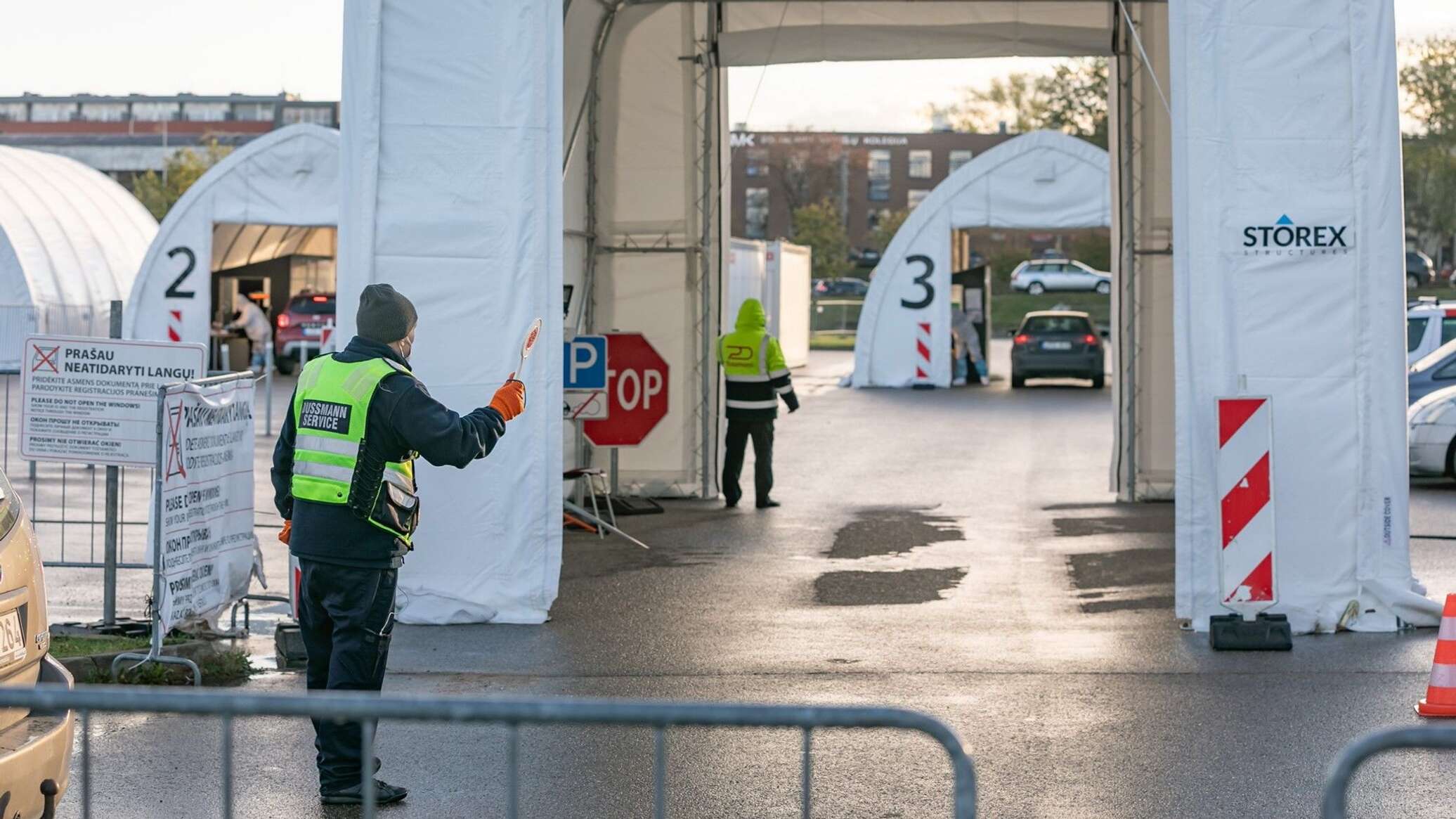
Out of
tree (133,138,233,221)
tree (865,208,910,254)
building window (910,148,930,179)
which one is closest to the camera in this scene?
tree (133,138,233,221)

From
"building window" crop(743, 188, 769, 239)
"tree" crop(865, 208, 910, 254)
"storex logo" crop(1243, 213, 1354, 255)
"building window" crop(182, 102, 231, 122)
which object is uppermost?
"building window" crop(182, 102, 231, 122)

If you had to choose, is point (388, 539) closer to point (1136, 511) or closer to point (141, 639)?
point (141, 639)

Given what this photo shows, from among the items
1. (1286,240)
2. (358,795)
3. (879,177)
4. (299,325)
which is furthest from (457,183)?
(879,177)

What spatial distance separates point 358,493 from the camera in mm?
6484

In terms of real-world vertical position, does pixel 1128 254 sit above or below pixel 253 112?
below

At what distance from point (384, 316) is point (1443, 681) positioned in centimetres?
493

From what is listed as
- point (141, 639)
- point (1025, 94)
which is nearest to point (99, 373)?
point (141, 639)

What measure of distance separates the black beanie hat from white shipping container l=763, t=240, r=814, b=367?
31656mm

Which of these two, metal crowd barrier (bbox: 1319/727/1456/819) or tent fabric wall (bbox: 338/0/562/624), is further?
tent fabric wall (bbox: 338/0/562/624)

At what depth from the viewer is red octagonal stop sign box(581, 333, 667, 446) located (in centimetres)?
1506

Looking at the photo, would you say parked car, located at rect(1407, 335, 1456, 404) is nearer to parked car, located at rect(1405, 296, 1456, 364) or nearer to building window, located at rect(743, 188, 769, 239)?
parked car, located at rect(1405, 296, 1456, 364)

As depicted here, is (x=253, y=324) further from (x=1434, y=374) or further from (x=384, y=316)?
(x=384, y=316)

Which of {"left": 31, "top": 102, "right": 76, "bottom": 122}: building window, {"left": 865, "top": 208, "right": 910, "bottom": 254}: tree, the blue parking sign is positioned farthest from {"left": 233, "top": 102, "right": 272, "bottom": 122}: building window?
the blue parking sign

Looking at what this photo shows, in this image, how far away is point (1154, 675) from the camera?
8812 mm
